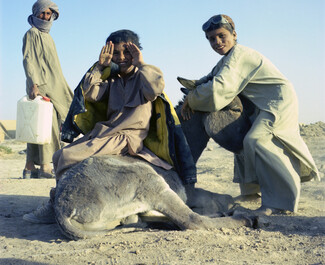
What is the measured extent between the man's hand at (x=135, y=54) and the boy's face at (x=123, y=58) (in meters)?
0.09

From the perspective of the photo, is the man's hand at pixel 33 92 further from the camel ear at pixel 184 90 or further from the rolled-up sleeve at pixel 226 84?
the rolled-up sleeve at pixel 226 84

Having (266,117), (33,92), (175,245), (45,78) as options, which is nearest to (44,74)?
(45,78)

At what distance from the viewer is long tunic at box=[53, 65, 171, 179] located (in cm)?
364

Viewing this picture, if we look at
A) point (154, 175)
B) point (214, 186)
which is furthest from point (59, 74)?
point (154, 175)

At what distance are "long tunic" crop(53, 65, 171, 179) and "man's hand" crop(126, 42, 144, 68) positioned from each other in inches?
3.1

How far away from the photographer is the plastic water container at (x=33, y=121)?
6.29 m

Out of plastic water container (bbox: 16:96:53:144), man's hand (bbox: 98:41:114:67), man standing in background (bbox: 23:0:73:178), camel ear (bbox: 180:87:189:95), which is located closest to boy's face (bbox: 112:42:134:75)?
man's hand (bbox: 98:41:114:67)

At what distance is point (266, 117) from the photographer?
163 inches

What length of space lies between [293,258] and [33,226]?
2.37 m

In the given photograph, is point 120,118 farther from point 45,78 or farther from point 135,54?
point 45,78

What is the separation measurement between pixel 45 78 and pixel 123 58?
358 centimetres

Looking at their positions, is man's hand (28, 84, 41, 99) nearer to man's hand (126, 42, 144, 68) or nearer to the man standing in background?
the man standing in background

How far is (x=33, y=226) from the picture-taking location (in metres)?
3.88

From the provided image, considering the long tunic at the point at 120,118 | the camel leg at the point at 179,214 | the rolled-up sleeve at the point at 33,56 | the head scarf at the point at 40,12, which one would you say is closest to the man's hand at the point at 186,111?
the long tunic at the point at 120,118
